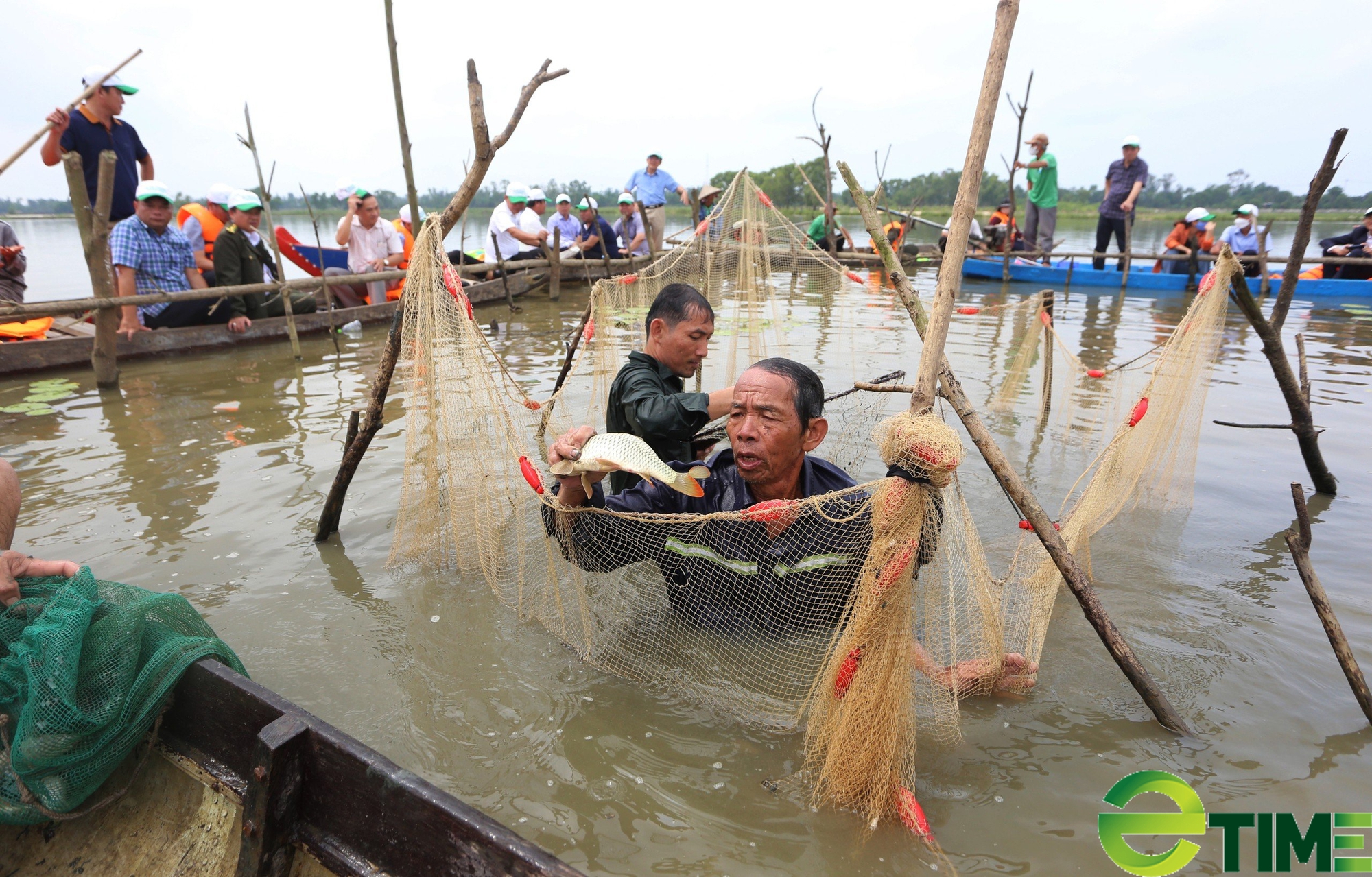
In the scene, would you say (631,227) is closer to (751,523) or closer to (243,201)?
(243,201)

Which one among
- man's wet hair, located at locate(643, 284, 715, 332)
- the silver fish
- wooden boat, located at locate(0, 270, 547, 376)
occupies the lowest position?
wooden boat, located at locate(0, 270, 547, 376)

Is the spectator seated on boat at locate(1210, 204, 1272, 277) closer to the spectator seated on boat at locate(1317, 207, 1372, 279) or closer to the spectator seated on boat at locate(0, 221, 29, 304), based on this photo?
the spectator seated on boat at locate(1317, 207, 1372, 279)

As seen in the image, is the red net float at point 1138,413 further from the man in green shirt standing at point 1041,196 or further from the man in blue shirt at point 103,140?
the man in green shirt standing at point 1041,196

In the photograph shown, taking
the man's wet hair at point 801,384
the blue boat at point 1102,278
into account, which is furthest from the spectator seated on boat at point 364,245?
the blue boat at point 1102,278

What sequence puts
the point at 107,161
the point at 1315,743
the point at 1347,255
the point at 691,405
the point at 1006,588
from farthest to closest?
1. the point at 1347,255
2. the point at 107,161
3. the point at 1006,588
4. the point at 691,405
5. the point at 1315,743

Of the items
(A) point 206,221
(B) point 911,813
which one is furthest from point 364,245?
(B) point 911,813

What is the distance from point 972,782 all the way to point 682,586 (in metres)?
1.21

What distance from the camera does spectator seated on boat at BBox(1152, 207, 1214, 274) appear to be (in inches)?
542

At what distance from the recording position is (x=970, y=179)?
243 cm

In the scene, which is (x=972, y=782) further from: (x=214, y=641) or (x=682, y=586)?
(x=214, y=641)

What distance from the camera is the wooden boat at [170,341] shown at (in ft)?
23.3

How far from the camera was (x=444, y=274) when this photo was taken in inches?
135

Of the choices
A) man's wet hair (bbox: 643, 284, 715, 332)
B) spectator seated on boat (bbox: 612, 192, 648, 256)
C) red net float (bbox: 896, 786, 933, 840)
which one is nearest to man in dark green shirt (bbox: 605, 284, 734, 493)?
man's wet hair (bbox: 643, 284, 715, 332)

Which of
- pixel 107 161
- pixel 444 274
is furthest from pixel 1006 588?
pixel 107 161
